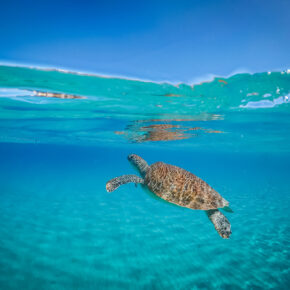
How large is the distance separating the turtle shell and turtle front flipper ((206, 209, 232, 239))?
0.43 metres

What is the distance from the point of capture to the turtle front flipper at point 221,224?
5.97 m

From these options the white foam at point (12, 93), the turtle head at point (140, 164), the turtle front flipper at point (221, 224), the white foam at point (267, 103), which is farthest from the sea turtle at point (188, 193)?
the white foam at point (267, 103)

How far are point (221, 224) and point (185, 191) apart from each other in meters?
1.51

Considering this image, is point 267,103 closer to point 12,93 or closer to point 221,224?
point 221,224

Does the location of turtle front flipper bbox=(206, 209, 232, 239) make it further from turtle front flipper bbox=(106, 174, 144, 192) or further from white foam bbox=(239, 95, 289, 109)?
white foam bbox=(239, 95, 289, 109)

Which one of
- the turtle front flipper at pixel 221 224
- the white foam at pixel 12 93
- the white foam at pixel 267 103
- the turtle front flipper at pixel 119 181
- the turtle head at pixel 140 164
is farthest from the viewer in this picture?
the white foam at pixel 267 103

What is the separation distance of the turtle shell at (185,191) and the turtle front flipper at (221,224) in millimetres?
435

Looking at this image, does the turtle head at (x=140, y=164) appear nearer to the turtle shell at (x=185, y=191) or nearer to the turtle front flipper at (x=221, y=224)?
the turtle shell at (x=185, y=191)

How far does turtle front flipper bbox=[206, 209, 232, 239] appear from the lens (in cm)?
597

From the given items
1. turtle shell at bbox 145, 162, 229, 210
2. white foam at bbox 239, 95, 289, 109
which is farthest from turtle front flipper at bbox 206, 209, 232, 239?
white foam at bbox 239, 95, 289, 109

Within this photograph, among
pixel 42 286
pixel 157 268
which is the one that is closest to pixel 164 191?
pixel 157 268

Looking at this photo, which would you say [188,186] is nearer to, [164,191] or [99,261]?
[164,191]

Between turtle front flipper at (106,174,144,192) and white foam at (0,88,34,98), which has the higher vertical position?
white foam at (0,88,34,98)

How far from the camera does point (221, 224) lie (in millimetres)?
6301
